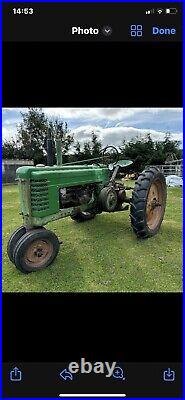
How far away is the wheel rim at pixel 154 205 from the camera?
3.17m

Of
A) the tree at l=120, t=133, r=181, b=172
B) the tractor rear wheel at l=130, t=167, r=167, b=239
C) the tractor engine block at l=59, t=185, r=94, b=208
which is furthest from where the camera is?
the tractor engine block at l=59, t=185, r=94, b=208

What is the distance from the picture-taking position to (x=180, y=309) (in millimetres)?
1631

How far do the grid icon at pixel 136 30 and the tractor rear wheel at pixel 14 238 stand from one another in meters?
1.88

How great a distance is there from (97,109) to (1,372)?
1683 mm

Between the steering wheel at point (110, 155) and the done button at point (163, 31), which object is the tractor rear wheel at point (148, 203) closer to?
the steering wheel at point (110, 155)

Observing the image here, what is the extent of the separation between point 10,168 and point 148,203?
172 cm

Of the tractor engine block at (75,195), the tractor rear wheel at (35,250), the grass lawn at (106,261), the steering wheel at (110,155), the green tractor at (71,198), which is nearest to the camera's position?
the grass lawn at (106,261)

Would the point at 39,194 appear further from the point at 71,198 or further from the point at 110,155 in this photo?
the point at 110,155

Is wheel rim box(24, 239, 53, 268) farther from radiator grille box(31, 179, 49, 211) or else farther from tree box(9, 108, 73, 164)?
tree box(9, 108, 73, 164)

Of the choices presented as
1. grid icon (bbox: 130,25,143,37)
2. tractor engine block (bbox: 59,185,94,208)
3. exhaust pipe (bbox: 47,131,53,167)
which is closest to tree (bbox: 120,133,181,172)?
tractor engine block (bbox: 59,185,94,208)

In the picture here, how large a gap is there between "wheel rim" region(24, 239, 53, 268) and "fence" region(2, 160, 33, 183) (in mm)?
617

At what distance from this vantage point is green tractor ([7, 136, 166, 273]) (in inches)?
94.7

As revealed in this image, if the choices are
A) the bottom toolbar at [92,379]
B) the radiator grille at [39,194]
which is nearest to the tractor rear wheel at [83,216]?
the radiator grille at [39,194]

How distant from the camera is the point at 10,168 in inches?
79.3
